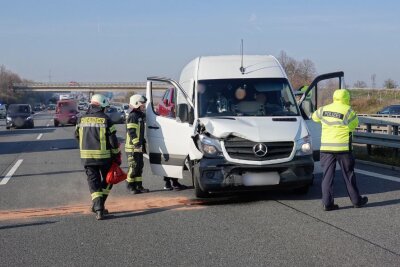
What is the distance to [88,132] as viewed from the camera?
26.6 feet

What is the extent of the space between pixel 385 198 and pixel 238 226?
9.64ft

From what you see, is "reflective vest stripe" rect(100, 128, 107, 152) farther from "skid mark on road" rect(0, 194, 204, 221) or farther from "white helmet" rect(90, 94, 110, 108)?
"skid mark on road" rect(0, 194, 204, 221)

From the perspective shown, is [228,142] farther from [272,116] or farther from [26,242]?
[26,242]

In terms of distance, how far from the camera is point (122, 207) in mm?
8867

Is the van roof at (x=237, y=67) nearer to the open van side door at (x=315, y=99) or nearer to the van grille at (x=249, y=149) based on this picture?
the open van side door at (x=315, y=99)

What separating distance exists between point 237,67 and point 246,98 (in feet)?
2.35

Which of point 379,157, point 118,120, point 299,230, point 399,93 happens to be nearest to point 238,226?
point 299,230

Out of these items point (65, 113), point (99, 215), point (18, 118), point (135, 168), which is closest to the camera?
point (99, 215)

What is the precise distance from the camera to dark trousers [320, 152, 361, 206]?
798cm

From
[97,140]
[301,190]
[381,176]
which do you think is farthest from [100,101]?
[381,176]

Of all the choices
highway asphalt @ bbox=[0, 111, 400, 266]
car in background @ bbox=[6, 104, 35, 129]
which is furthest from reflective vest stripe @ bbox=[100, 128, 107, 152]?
car in background @ bbox=[6, 104, 35, 129]

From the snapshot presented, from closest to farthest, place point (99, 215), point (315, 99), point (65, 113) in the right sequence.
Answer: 1. point (99, 215)
2. point (315, 99)
3. point (65, 113)

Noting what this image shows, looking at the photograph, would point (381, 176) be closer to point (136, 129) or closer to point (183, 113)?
point (183, 113)

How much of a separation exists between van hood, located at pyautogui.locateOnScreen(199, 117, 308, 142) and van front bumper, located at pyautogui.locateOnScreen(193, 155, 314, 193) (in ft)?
1.25
